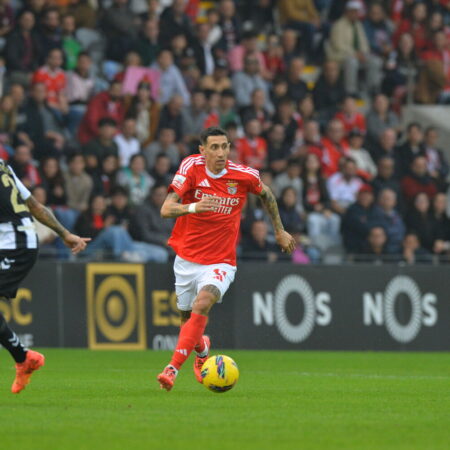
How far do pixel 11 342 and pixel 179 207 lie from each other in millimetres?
1805

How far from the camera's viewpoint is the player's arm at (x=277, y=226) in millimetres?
11062

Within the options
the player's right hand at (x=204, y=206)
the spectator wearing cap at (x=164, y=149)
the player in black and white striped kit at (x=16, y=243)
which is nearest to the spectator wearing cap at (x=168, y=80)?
the spectator wearing cap at (x=164, y=149)

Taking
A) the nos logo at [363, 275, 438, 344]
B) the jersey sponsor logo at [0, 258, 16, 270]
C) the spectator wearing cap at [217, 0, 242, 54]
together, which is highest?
the spectator wearing cap at [217, 0, 242, 54]

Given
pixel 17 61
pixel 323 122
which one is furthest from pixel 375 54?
pixel 17 61

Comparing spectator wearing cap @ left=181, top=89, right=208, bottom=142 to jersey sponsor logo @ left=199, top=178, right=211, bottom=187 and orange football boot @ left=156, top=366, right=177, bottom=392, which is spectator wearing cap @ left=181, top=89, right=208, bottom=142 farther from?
orange football boot @ left=156, top=366, right=177, bottom=392

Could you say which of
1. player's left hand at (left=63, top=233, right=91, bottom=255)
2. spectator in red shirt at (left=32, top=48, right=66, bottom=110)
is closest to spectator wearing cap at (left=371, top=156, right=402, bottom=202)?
spectator in red shirt at (left=32, top=48, right=66, bottom=110)

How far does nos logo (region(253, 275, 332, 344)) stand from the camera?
18516mm

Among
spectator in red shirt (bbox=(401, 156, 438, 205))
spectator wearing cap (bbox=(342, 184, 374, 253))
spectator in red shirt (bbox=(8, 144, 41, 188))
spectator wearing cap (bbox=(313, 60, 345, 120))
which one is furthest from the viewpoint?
spectator wearing cap (bbox=(313, 60, 345, 120))

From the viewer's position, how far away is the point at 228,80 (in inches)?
888

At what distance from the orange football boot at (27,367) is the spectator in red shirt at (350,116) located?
46.4 ft

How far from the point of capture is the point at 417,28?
86.2 feet

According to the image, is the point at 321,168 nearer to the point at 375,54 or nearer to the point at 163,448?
the point at 375,54

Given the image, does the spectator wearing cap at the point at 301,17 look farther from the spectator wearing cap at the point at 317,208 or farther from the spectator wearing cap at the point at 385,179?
the spectator wearing cap at the point at 317,208

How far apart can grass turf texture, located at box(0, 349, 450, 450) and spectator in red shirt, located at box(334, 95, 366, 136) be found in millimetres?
9165
